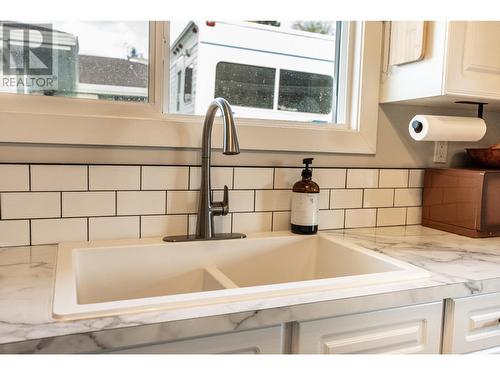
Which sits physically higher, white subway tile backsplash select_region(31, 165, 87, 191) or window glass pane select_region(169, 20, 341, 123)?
window glass pane select_region(169, 20, 341, 123)

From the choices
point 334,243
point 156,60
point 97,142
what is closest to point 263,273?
point 334,243

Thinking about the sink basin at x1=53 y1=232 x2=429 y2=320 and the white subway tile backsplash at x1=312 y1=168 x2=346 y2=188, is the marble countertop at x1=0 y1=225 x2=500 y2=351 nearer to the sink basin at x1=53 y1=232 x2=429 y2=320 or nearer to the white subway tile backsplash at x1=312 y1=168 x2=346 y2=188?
the sink basin at x1=53 y1=232 x2=429 y2=320

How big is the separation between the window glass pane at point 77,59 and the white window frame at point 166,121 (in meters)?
0.04

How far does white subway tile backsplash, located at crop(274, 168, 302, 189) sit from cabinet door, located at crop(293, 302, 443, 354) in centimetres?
63

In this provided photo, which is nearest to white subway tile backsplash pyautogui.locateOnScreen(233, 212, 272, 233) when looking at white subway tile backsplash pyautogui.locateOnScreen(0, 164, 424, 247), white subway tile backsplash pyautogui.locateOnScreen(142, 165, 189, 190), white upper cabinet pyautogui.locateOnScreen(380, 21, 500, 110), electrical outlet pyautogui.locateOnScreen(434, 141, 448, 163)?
white subway tile backsplash pyautogui.locateOnScreen(0, 164, 424, 247)

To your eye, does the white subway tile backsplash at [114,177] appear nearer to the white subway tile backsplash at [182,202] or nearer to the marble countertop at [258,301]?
the white subway tile backsplash at [182,202]

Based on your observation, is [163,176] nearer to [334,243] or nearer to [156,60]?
[156,60]

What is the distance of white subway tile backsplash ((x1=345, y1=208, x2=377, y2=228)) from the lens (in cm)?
150

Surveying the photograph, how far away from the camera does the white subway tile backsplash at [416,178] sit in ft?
5.27

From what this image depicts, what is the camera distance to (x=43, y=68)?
1183 millimetres

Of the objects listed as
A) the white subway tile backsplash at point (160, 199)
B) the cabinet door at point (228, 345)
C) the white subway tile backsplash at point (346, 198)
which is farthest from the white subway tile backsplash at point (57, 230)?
the white subway tile backsplash at point (346, 198)

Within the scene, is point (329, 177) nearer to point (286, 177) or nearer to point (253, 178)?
point (286, 177)

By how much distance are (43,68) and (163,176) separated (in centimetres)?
46

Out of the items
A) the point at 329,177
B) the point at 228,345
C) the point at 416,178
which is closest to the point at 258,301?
the point at 228,345
